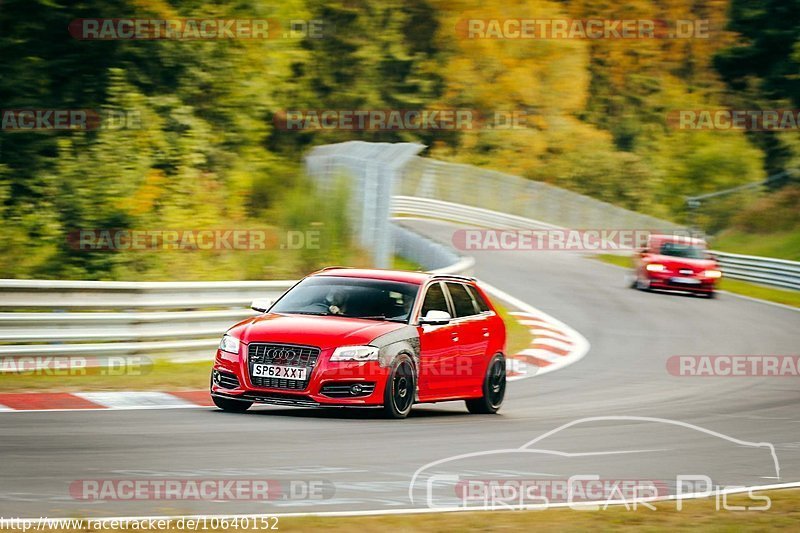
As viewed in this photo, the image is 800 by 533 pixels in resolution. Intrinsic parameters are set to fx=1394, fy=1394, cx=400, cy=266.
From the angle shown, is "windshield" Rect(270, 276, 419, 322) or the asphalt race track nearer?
the asphalt race track

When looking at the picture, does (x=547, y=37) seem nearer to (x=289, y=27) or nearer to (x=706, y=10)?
(x=706, y=10)

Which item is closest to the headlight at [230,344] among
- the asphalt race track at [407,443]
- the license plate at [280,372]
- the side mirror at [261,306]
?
the license plate at [280,372]

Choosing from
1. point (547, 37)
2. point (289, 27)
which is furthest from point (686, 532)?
point (547, 37)

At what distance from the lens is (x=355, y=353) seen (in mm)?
11961

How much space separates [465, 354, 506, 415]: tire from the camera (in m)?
13.8

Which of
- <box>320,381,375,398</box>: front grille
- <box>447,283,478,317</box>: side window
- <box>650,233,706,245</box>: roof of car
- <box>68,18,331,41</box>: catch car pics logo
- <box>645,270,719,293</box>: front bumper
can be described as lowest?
<box>645,270,719,293</box>: front bumper

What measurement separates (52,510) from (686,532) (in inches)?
131

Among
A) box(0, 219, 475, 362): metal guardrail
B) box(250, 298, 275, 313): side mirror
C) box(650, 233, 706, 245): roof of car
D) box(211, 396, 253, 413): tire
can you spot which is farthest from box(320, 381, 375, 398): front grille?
box(650, 233, 706, 245): roof of car

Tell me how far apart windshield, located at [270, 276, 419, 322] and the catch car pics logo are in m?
15.4

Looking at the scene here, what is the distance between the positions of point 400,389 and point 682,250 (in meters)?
20.5

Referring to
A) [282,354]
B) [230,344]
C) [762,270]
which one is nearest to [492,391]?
[282,354]

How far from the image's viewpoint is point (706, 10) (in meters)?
87.6

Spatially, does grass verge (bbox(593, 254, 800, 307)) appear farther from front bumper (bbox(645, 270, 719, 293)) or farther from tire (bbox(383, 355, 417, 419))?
tire (bbox(383, 355, 417, 419))

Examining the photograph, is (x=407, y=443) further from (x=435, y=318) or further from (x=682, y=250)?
(x=682, y=250)
